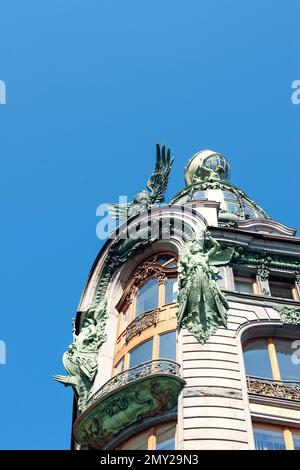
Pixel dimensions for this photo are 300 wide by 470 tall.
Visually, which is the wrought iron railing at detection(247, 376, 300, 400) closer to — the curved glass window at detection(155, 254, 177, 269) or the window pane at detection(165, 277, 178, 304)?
the window pane at detection(165, 277, 178, 304)

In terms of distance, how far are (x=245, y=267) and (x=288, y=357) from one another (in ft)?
15.3

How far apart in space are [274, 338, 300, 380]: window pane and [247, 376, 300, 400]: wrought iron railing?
0.50 m

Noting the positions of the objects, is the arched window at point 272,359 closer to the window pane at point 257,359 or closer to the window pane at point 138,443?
the window pane at point 257,359

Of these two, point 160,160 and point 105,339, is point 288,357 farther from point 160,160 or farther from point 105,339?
point 160,160

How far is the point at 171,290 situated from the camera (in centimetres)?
2192

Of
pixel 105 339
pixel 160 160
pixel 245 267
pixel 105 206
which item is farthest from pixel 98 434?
pixel 160 160

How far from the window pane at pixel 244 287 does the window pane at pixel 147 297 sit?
3.12 metres

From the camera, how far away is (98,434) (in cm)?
1814

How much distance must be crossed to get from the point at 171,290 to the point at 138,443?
21.1ft

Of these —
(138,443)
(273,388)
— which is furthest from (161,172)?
(138,443)

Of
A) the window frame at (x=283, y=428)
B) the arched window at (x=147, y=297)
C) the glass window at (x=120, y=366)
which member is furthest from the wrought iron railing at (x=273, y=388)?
the arched window at (x=147, y=297)

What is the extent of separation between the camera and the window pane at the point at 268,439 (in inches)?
630

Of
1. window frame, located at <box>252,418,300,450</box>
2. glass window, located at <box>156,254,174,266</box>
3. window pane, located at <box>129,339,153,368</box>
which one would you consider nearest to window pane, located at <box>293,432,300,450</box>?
window frame, located at <box>252,418,300,450</box>
